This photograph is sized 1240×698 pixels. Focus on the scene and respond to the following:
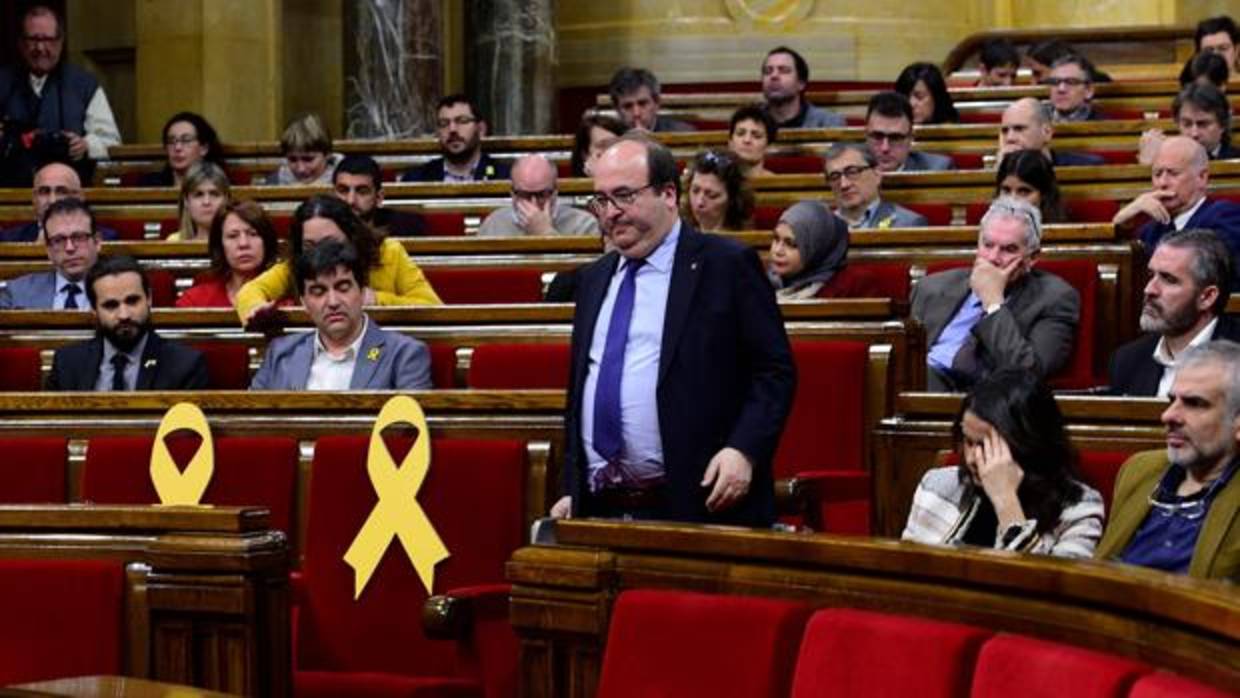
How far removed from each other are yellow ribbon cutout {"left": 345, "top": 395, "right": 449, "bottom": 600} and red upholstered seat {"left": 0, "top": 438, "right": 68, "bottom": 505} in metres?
0.78

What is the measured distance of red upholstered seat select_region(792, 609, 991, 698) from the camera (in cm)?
290

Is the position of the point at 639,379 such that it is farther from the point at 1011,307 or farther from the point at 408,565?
the point at 1011,307

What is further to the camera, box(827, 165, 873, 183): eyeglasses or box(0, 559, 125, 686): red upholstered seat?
box(827, 165, 873, 183): eyeglasses

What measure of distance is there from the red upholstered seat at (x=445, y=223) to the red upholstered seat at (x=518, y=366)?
284 centimetres

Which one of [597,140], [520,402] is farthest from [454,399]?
[597,140]

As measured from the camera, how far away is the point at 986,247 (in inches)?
230

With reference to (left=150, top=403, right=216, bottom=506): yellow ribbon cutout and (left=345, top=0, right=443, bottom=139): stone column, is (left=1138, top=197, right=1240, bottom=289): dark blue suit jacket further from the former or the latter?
(left=345, top=0, right=443, bottom=139): stone column

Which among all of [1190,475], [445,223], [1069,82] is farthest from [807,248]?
[1069,82]

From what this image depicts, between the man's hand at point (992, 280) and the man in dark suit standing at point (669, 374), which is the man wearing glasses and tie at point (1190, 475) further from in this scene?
the man's hand at point (992, 280)

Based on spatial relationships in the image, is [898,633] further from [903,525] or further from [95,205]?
[95,205]

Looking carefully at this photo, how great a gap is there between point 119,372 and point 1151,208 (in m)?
2.65

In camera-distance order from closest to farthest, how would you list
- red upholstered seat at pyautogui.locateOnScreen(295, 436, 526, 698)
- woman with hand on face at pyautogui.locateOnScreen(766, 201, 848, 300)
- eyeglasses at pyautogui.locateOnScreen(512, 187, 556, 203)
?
1. red upholstered seat at pyautogui.locateOnScreen(295, 436, 526, 698)
2. woman with hand on face at pyautogui.locateOnScreen(766, 201, 848, 300)
3. eyeglasses at pyautogui.locateOnScreen(512, 187, 556, 203)

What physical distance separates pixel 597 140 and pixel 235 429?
149 inches

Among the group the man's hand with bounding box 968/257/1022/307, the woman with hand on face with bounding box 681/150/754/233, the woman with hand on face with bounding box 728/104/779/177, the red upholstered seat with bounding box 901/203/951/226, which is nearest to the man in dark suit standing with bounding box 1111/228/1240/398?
the man's hand with bounding box 968/257/1022/307
